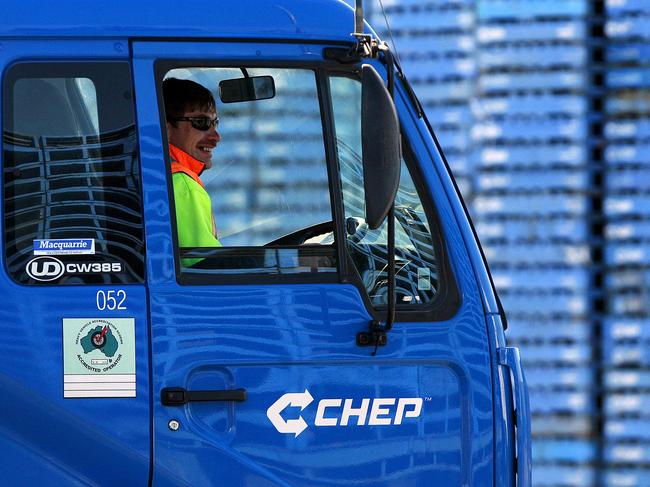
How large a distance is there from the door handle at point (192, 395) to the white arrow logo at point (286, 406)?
9 cm

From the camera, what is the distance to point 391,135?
334 centimetres

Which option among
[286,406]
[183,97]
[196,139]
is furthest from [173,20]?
[286,406]

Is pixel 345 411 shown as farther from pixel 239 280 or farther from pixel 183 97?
pixel 183 97

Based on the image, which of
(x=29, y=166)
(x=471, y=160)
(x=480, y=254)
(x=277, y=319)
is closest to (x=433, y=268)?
(x=480, y=254)

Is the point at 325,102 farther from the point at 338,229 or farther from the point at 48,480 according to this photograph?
the point at 48,480

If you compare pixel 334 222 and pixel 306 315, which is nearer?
pixel 306 315

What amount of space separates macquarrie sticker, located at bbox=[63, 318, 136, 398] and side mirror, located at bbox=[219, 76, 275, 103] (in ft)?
2.41

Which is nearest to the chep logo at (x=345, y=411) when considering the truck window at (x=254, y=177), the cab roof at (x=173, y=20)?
the truck window at (x=254, y=177)

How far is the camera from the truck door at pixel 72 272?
11.2 ft

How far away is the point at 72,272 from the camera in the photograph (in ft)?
11.5

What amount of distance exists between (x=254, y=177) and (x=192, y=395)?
2.38 ft

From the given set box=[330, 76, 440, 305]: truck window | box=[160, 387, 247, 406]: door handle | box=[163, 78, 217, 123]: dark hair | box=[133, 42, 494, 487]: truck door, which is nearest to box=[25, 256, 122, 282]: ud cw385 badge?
box=[133, 42, 494, 487]: truck door

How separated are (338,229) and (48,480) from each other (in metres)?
1.06

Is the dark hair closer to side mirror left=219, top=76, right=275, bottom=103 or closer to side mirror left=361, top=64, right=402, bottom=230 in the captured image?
side mirror left=219, top=76, right=275, bottom=103
